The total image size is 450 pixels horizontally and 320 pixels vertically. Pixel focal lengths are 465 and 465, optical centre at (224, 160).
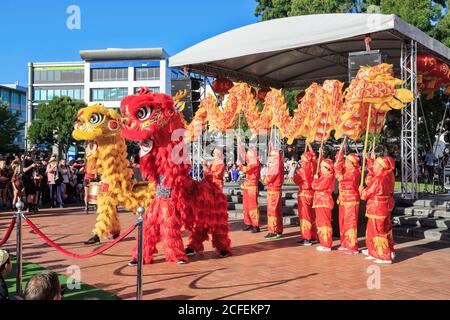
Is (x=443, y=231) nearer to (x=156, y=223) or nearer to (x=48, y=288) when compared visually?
(x=156, y=223)

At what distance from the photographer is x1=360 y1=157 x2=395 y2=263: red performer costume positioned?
19.9 feet

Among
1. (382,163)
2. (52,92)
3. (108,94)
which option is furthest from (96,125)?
(52,92)

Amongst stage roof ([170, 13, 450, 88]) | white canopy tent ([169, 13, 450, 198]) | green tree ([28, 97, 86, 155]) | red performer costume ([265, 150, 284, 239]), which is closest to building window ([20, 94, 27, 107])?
green tree ([28, 97, 86, 155])

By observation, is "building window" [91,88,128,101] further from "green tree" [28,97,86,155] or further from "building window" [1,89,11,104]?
"green tree" [28,97,86,155]

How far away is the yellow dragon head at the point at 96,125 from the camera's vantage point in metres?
7.16

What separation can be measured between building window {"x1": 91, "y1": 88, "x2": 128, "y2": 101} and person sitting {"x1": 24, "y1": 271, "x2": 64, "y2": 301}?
4813 centimetres

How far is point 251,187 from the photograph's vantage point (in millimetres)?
8453

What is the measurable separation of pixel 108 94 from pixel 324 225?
45.6 metres

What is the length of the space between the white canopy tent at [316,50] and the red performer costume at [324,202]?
11.0 feet

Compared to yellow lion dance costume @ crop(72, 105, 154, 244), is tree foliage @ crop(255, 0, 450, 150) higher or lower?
higher

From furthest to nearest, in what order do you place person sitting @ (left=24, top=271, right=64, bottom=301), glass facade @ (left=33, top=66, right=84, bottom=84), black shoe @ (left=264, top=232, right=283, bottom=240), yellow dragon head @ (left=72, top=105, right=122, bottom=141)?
glass facade @ (left=33, top=66, right=84, bottom=84)
black shoe @ (left=264, top=232, right=283, bottom=240)
yellow dragon head @ (left=72, top=105, right=122, bottom=141)
person sitting @ (left=24, top=271, right=64, bottom=301)

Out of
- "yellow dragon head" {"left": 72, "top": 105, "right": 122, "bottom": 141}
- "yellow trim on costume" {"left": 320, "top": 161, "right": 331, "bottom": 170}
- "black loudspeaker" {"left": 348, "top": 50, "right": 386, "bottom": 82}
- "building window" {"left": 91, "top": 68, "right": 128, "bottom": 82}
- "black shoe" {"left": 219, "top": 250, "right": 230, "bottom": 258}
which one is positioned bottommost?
"black shoe" {"left": 219, "top": 250, "right": 230, "bottom": 258}

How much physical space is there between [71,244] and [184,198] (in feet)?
8.29

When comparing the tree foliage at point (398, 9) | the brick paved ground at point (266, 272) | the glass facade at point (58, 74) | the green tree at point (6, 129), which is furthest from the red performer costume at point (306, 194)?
the glass facade at point (58, 74)
